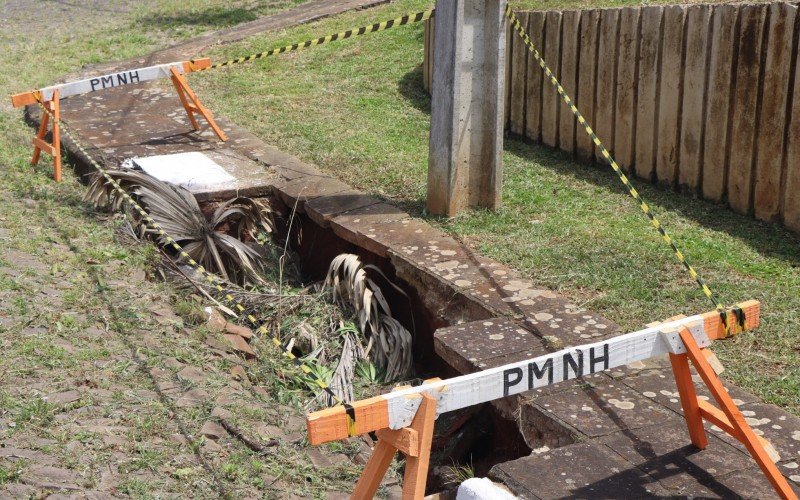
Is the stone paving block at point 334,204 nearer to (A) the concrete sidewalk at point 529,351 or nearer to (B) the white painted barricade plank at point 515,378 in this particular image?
(A) the concrete sidewalk at point 529,351

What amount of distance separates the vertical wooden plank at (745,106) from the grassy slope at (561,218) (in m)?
0.21

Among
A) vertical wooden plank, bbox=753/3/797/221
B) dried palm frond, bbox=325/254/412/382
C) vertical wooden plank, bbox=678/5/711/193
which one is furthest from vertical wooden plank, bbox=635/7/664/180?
dried palm frond, bbox=325/254/412/382

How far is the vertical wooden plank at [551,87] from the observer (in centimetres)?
822

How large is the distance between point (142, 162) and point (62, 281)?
235 centimetres

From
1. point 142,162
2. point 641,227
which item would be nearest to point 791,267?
point 641,227

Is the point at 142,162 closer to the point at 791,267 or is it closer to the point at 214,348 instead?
the point at 214,348

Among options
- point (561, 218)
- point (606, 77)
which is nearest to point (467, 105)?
point (561, 218)

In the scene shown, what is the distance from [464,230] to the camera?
6.41m

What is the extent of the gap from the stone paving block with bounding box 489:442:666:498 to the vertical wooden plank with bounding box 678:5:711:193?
11.7 ft

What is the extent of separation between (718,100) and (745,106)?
9.4 inches

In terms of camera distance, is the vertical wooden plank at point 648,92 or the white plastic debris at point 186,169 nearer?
the vertical wooden plank at point 648,92

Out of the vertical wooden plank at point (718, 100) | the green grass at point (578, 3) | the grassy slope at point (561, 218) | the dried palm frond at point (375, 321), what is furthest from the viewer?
the green grass at point (578, 3)

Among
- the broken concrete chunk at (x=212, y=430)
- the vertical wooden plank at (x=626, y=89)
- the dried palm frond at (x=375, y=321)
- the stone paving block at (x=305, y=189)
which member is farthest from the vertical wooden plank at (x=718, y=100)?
the broken concrete chunk at (x=212, y=430)

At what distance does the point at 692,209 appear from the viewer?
6.73 metres
